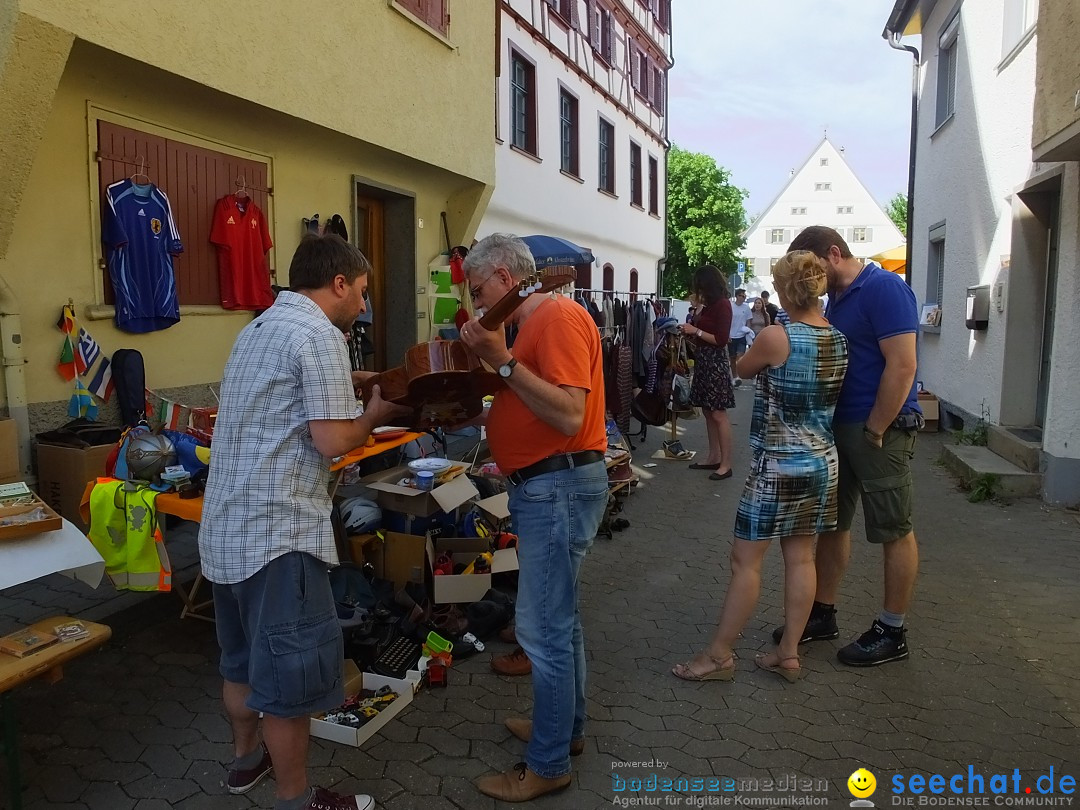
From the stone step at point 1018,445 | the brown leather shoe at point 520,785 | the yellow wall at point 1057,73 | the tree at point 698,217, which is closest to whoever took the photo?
the brown leather shoe at point 520,785

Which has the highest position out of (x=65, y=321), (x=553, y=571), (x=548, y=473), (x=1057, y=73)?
(x=1057, y=73)

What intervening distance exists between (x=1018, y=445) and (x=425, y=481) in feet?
19.2

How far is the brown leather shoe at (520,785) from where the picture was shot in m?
2.70

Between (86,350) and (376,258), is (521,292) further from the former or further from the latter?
(376,258)

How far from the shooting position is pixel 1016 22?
8.61m

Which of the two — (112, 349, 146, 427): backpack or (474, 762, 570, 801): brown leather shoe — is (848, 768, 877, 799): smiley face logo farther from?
(112, 349, 146, 427): backpack

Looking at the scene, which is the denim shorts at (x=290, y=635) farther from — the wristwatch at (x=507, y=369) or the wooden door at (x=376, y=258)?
the wooden door at (x=376, y=258)

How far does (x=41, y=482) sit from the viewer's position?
5055 mm

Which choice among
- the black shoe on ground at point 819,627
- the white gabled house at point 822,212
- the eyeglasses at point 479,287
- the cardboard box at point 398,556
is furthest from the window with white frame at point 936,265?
the white gabled house at point 822,212

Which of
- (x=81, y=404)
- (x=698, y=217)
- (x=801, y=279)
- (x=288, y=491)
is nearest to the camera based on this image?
(x=288, y=491)

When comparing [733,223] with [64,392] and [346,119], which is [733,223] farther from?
[64,392]

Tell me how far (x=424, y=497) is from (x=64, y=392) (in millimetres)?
2626

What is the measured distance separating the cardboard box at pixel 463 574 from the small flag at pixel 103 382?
2.64m

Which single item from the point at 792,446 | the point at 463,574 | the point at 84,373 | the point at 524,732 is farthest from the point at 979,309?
the point at 84,373
